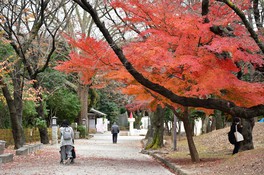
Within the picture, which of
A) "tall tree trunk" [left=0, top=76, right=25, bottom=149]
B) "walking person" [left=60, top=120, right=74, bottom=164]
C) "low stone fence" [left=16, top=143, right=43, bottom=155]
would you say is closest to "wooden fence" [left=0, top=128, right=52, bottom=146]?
"low stone fence" [left=16, top=143, right=43, bottom=155]

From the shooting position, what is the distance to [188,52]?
15219 mm

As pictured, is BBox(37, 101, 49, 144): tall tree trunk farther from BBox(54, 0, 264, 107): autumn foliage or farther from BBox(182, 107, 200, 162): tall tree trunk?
BBox(182, 107, 200, 162): tall tree trunk

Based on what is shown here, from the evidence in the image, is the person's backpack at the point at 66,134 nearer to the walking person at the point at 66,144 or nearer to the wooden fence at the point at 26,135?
the walking person at the point at 66,144

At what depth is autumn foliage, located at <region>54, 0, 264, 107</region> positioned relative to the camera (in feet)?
45.9

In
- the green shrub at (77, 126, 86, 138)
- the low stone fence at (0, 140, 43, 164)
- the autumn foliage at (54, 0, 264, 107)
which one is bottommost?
the low stone fence at (0, 140, 43, 164)

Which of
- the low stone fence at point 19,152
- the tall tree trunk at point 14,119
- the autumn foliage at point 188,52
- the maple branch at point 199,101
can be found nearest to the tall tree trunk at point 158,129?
the low stone fence at point 19,152

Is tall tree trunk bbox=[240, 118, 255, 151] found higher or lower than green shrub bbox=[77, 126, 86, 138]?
lower

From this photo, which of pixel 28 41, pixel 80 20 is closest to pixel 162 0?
pixel 28 41

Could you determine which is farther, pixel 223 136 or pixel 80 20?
pixel 80 20

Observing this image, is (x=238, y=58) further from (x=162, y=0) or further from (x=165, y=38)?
(x=162, y=0)

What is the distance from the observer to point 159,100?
1814 centimetres

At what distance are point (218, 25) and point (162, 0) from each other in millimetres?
3202

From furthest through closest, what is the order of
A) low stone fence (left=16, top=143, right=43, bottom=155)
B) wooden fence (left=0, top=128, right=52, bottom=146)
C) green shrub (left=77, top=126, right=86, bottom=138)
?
green shrub (left=77, top=126, right=86, bottom=138) < wooden fence (left=0, top=128, right=52, bottom=146) < low stone fence (left=16, top=143, right=43, bottom=155)

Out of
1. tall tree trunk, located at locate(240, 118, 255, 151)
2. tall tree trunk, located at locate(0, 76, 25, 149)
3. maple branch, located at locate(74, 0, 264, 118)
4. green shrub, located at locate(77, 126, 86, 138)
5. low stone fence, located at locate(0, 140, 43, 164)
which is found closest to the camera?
maple branch, located at locate(74, 0, 264, 118)
